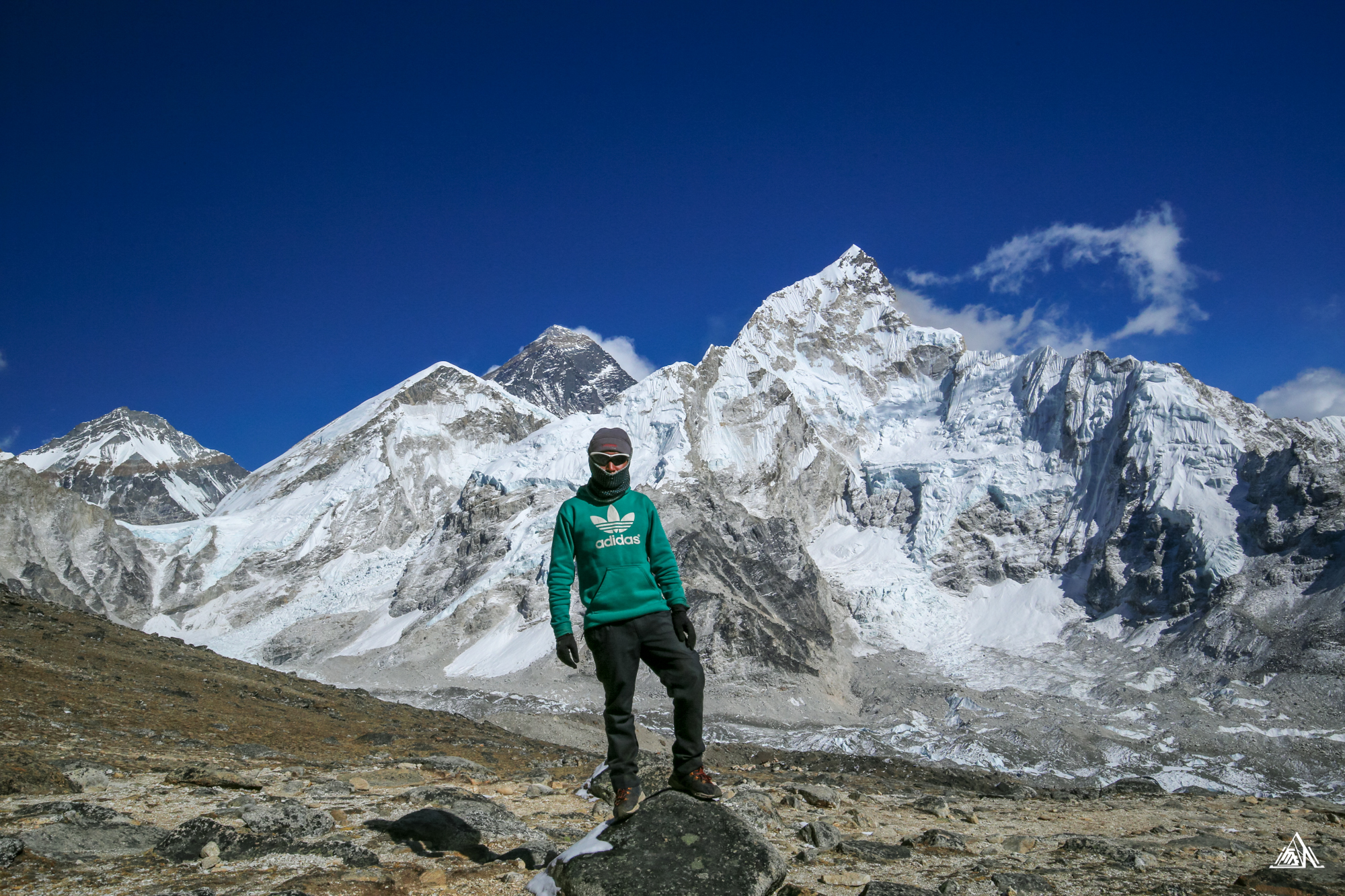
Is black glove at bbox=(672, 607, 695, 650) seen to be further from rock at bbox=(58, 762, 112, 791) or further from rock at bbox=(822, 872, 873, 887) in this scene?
rock at bbox=(58, 762, 112, 791)

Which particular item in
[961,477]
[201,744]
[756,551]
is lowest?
[201,744]

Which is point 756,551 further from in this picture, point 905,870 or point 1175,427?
point 905,870

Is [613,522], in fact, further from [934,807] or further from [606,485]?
[934,807]

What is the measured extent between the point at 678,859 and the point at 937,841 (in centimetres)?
510

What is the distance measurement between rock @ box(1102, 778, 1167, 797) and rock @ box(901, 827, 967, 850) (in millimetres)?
15517

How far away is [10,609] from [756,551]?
301 ft

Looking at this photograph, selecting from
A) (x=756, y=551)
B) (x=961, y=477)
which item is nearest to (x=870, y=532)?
(x=961, y=477)

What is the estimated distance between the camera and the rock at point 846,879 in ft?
22.3

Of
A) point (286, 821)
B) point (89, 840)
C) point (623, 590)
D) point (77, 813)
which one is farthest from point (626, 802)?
point (77, 813)

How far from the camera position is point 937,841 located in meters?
9.37

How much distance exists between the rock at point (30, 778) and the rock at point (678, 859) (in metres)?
6.51

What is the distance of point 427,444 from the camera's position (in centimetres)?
15650

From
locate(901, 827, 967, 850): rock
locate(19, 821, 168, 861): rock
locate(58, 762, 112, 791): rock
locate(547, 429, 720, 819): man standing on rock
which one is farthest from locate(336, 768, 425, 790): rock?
locate(901, 827, 967, 850): rock

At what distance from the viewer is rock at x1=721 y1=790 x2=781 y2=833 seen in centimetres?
938
